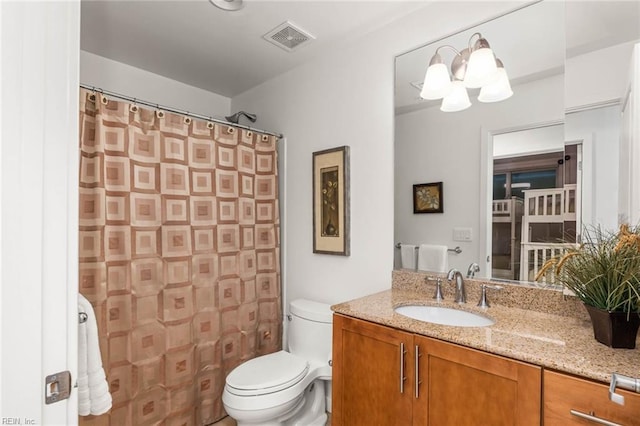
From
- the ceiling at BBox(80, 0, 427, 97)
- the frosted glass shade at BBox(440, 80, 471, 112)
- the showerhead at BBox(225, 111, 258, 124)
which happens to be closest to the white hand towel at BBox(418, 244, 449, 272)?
the frosted glass shade at BBox(440, 80, 471, 112)

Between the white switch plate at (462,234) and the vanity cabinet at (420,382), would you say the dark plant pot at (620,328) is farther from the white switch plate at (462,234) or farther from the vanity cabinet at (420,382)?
the white switch plate at (462,234)

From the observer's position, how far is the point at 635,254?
1026mm

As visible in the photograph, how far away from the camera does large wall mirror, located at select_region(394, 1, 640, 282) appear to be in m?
1.31

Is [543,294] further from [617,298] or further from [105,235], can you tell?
[105,235]

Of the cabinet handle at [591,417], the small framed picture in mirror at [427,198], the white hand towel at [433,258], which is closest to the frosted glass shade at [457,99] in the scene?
the small framed picture in mirror at [427,198]

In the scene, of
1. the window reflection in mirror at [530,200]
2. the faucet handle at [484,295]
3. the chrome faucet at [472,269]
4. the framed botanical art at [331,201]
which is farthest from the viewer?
the framed botanical art at [331,201]

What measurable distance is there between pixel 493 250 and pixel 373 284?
688 millimetres

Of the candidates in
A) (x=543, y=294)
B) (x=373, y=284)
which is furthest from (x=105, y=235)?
(x=543, y=294)

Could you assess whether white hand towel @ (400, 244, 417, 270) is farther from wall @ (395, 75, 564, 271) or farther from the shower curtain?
the shower curtain

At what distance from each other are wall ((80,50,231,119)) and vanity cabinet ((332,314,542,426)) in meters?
2.17

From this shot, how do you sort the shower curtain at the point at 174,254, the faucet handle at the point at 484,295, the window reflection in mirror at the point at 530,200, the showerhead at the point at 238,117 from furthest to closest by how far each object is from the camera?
the showerhead at the point at 238,117 < the shower curtain at the point at 174,254 < the faucet handle at the point at 484,295 < the window reflection in mirror at the point at 530,200

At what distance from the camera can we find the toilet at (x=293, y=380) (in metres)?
1.65

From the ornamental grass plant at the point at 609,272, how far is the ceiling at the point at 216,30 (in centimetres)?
144

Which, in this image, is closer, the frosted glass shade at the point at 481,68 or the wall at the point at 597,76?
the wall at the point at 597,76
